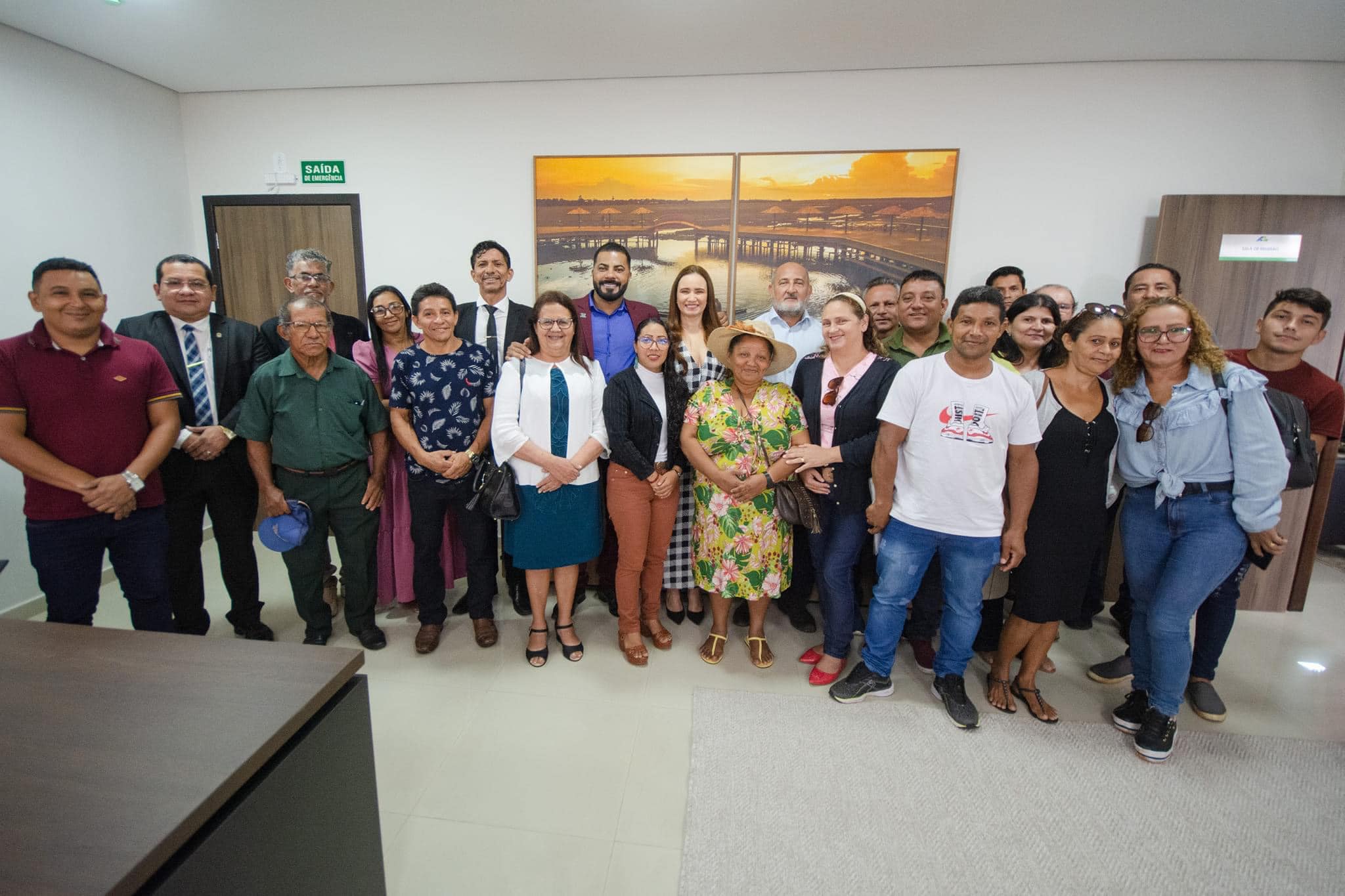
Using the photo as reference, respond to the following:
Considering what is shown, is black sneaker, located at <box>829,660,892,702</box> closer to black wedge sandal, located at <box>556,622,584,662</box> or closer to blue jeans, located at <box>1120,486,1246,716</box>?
blue jeans, located at <box>1120,486,1246,716</box>

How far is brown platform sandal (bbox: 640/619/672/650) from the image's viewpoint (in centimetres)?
284

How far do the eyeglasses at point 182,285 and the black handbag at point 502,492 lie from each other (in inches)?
57.7

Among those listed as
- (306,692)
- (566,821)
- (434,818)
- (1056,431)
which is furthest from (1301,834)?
(306,692)

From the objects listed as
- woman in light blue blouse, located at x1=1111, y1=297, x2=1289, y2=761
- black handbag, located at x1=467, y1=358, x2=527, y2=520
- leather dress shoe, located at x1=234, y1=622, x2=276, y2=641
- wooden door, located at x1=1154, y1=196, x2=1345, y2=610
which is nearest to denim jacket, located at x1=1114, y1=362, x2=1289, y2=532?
woman in light blue blouse, located at x1=1111, y1=297, x2=1289, y2=761

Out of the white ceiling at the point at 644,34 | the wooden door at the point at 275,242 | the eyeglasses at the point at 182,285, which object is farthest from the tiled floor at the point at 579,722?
the white ceiling at the point at 644,34

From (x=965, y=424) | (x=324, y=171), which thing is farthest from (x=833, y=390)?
(x=324, y=171)

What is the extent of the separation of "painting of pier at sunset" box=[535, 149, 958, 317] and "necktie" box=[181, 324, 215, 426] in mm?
2226

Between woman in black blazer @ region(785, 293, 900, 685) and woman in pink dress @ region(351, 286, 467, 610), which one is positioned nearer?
woman in black blazer @ region(785, 293, 900, 685)

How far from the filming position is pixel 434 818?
1.90 m

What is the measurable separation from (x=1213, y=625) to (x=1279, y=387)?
1045 mm

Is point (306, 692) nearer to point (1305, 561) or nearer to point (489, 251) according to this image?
point (489, 251)

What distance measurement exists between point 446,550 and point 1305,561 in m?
4.70

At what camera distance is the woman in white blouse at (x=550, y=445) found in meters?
2.51

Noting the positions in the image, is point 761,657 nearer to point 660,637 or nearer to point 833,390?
point 660,637
